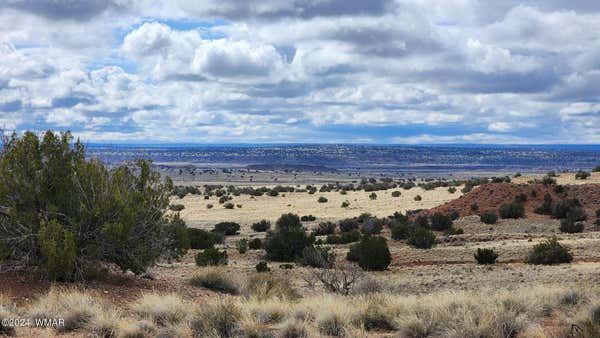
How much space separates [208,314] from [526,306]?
6132mm

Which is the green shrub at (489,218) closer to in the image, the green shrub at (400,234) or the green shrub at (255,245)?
the green shrub at (400,234)

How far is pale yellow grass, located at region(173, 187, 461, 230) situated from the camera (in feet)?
159

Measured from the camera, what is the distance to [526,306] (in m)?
12.0

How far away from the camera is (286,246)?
1094 inches

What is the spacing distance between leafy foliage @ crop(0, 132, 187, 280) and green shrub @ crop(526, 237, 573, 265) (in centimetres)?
1480

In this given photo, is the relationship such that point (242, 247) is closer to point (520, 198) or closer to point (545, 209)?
point (545, 209)

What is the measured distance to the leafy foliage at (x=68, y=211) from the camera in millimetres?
13828

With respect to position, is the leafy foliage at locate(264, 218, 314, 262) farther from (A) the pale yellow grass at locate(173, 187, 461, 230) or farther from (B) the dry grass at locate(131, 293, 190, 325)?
(A) the pale yellow grass at locate(173, 187, 461, 230)

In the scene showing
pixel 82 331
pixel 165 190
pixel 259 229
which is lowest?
pixel 259 229

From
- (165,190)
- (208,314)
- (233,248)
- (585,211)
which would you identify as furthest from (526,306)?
(585,211)

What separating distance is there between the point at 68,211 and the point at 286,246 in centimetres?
1418

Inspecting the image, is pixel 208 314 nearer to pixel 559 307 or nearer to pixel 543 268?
pixel 559 307

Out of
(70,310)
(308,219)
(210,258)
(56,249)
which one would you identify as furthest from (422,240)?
(70,310)

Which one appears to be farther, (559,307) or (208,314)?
(559,307)
